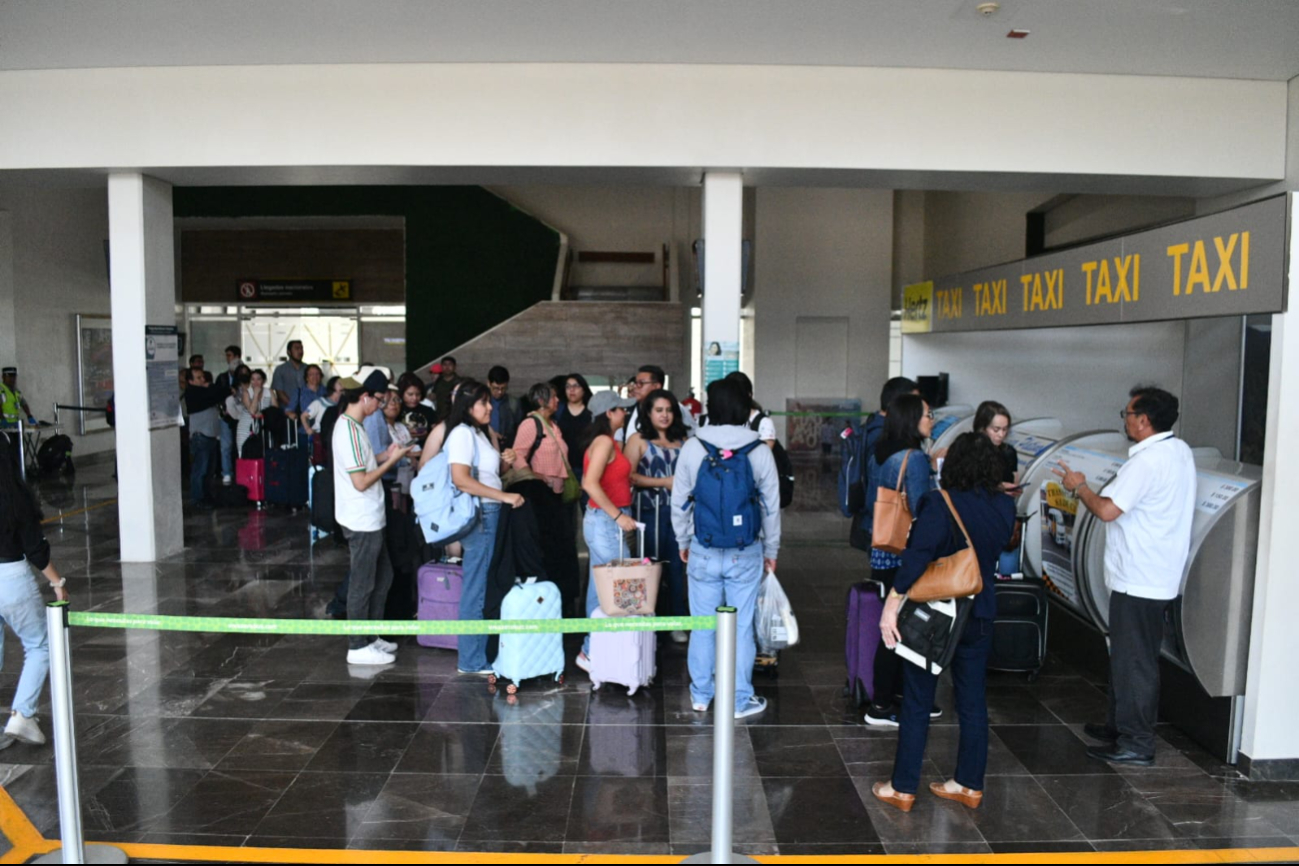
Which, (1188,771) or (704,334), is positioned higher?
(704,334)

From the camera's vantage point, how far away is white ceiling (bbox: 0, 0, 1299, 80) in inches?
245

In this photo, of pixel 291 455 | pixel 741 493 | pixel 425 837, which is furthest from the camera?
pixel 291 455

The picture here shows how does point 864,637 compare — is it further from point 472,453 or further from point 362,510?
point 362,510

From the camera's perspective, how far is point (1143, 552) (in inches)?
175

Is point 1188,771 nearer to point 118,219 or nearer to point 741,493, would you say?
point 741,493

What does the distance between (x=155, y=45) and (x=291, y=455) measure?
4.85 metres

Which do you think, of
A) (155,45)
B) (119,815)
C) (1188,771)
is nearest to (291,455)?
(155,45)

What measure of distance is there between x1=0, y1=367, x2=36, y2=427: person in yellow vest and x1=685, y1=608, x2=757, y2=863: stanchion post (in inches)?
484

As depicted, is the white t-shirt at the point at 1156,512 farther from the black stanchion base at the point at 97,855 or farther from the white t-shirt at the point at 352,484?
the black stanchion base at the point at 97,855

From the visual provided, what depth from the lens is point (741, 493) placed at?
471 centimetres

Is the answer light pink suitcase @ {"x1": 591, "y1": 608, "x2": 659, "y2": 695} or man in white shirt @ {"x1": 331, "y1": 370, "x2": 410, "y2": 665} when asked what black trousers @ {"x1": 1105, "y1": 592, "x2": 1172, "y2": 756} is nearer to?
light pink suitcase @ {"x1": 591, "y1": 608, "x2": 659, "y2": 695}

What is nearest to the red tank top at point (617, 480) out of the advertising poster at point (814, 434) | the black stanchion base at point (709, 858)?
the black stanchion base at point (709, 858)

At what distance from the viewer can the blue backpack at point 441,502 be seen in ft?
17.7

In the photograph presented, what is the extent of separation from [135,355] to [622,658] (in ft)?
18.3
